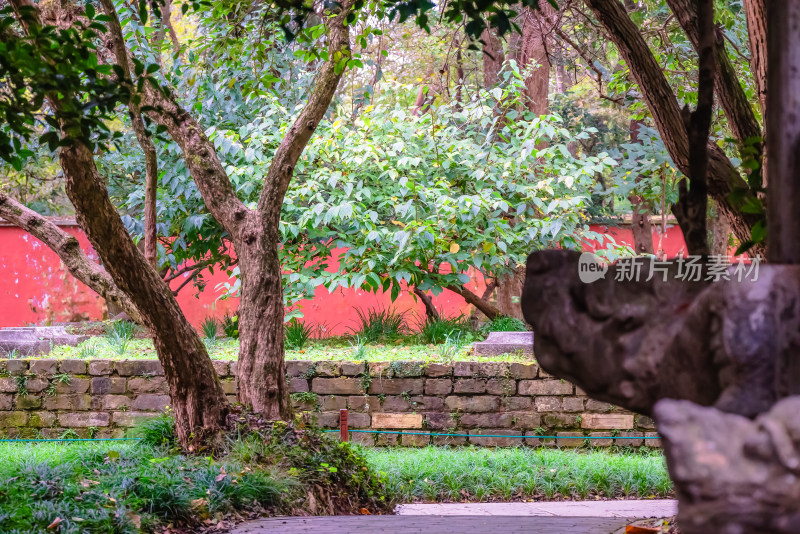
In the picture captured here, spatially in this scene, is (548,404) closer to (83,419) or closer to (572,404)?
Answer: (572,404)

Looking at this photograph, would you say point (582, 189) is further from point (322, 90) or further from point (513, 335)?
point (322, 90)

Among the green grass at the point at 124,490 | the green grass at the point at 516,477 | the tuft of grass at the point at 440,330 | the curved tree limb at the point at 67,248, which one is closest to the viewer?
the green grass at the point at 124,490

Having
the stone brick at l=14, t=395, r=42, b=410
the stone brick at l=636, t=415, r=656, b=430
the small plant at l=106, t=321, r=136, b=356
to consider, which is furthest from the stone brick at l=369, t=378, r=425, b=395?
the stone brick at l=14, t=395, r=42, b=410

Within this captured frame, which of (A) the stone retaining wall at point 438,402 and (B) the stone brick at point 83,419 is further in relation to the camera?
(B) the stone brick at point 83,419

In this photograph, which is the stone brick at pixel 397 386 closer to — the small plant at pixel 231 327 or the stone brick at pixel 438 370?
the stone brick at pixel 438 370

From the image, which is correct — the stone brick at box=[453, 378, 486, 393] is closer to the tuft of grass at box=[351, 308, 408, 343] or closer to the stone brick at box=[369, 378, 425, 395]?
the stone brick at box=[369, 378, 425, 395]

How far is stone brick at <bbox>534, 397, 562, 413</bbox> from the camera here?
8695mm

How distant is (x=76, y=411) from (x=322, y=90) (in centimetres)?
489

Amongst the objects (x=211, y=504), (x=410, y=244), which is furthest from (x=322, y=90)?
(x=211, y=504)

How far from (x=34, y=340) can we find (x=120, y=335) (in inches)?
44.4

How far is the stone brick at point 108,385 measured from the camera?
8.87m

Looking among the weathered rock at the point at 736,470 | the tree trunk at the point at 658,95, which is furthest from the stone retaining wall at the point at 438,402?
the weathered rock at the point at 736,470

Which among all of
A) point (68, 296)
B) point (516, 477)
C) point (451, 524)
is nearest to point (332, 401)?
point (516, 477)

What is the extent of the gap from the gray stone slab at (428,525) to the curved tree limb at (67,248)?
7.66ft
